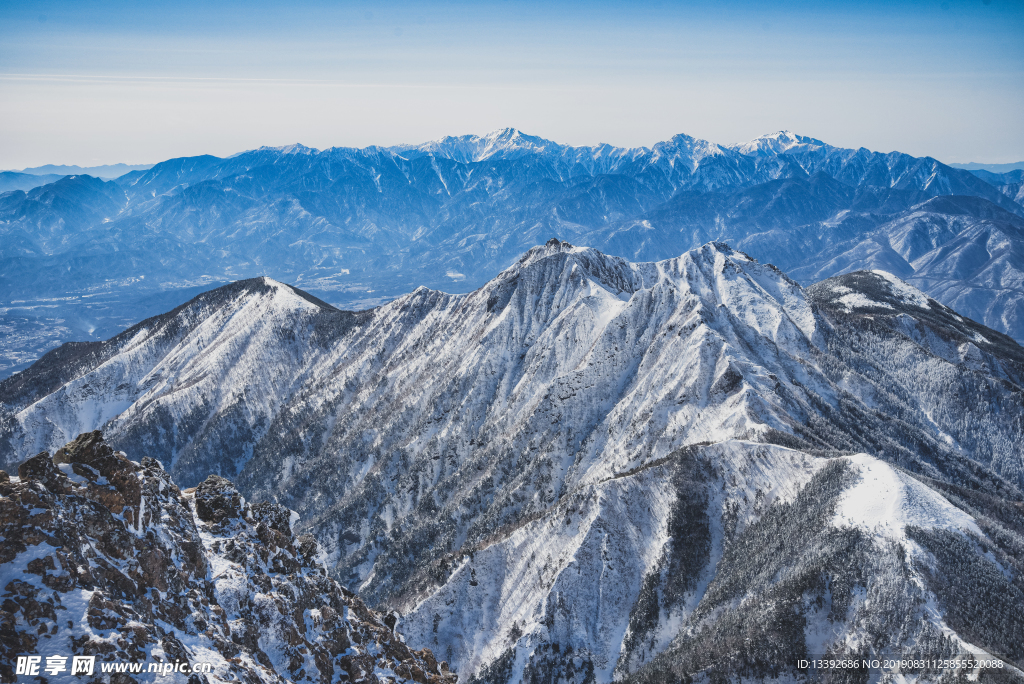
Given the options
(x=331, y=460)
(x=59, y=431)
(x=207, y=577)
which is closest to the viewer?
(x=207, y=577)

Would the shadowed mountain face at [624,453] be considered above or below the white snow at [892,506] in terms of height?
below

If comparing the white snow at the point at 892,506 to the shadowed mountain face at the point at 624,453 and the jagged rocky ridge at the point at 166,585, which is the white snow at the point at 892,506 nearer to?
the shadowed mountain face at the point at 624,453

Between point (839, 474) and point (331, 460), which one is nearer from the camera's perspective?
point (839, 474)

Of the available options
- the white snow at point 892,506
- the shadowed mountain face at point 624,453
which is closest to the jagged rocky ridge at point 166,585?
the shadowed mountain face at point 624,453

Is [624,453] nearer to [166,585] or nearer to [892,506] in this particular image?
[892,506]

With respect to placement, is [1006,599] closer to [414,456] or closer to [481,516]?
[481,516]

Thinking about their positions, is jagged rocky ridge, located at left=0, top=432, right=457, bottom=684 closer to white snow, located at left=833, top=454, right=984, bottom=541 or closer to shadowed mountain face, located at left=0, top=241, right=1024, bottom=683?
shadowed mountain face, located at left=0, top=241, right=1024, bottom=683

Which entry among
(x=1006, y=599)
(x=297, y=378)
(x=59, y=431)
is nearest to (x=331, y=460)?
(x=297, y=378)
